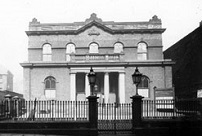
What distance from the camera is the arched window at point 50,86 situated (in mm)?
27609

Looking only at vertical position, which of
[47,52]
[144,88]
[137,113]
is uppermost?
[47,52]

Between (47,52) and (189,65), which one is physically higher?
(47,52)

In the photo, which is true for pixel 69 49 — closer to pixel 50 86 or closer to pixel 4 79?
pixel 50 86

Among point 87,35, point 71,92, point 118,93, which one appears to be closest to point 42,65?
point 71,92

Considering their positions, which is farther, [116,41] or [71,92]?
[116,41]

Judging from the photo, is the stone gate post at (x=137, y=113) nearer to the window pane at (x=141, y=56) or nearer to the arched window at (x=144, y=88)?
the arched window at (x=144, y=88)

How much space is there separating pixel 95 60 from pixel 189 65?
11.0 m

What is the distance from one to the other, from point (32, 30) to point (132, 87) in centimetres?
1381

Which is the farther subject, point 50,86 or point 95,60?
point 50,86

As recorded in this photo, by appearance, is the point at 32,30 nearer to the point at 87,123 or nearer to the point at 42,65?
the point at 42,65

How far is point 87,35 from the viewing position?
30.9m

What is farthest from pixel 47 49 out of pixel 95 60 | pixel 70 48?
pixel 95 60

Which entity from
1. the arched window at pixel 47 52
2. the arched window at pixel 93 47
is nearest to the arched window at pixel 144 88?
the arched window at pixel 93 47

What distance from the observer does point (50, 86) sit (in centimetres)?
2784
